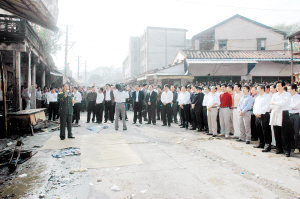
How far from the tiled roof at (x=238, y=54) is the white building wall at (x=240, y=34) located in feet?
16.0

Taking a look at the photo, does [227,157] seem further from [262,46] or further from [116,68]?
[116,68]

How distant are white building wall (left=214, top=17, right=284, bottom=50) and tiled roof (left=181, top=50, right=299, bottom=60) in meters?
4.87

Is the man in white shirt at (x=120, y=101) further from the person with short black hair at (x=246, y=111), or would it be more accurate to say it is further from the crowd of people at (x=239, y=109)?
the person with short black hair at (x=246, y=111)

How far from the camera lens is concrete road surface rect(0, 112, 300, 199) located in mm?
3311

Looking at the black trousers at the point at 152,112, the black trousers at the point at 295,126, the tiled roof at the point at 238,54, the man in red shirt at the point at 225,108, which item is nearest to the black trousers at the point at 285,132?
the black trousers at the point at 295,126

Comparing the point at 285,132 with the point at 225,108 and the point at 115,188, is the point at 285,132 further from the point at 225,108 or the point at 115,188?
the point at 115,188

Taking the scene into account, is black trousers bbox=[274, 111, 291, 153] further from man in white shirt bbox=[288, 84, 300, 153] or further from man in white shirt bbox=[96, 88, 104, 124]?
man in white shirt bbox=[96, 88, 104, 124]

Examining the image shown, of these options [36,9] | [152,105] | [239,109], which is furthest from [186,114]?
[36,9]

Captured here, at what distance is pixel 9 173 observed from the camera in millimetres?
4168

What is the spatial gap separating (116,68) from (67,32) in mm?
54684

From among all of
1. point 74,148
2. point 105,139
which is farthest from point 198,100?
point 74,148

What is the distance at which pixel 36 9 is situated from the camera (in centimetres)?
471

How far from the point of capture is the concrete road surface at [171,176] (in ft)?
10.9

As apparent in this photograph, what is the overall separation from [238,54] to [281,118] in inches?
585
